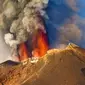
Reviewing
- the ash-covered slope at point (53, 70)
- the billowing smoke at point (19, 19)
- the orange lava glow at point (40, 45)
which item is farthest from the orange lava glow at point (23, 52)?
the ash-covered slope at point (53, 70)

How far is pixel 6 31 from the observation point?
19859mm

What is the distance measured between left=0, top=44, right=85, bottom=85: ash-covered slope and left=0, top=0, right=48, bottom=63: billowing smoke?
2046 mm

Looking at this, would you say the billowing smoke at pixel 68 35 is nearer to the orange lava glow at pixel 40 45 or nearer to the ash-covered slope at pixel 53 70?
the ash-covered slope at pixel 53 70

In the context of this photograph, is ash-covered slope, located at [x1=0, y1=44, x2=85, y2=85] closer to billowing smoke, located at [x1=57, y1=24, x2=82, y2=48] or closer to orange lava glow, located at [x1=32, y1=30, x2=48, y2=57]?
billowing smoke, located at [x1=57, y1=24, x2=82, y2=48]

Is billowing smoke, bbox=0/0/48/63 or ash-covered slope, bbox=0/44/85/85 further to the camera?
billowing smoke, bbox=0/0/48/63

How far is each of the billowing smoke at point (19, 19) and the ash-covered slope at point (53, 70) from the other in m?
2.05

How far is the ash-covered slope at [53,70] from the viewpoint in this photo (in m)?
15.7

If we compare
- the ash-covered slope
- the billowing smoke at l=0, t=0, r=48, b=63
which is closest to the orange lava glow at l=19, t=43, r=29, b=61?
the billowing smoke at l=0, t=0, r=48, b=63

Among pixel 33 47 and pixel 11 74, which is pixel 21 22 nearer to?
pixel 33 47

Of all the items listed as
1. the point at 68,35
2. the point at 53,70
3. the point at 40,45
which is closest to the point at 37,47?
the point at 40,45

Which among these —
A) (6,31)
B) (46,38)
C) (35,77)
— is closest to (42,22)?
(46,38)

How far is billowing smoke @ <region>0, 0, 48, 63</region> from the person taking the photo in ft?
62.0

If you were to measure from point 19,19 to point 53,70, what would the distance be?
4.49 metres

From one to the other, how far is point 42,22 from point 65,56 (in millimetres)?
2783
